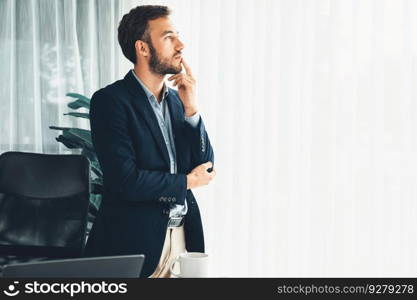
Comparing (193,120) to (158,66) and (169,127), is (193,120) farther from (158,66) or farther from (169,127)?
(158,66)

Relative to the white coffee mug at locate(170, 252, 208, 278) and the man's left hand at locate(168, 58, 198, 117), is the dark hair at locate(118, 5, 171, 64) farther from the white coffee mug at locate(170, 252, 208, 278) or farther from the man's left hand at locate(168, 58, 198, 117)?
the white coffee mug at locate(170, 252, 208, 278)

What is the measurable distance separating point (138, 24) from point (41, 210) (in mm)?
750

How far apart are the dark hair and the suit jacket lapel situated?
0.49 ft

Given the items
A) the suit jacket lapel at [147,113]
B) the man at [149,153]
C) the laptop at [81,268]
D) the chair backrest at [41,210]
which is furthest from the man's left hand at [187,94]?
the laptop at [81,268]

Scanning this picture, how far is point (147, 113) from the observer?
1.74m

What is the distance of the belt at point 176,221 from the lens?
1.77 meters

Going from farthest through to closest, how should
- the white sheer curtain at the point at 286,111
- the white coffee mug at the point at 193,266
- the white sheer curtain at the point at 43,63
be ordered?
the white sheer curtain at the point at 286,111 → the white sheer curtain at the point at 43,63 → the white coffee mug at the point at 193,266

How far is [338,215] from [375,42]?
1.00 m

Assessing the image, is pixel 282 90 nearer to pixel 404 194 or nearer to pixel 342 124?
pixel 342 124


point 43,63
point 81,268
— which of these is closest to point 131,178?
point 81,268

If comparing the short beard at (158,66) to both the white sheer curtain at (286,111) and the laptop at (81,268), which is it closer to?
the laptop at (81,268)

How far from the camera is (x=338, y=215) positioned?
314cm

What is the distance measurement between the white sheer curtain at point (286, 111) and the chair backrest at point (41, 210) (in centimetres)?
102

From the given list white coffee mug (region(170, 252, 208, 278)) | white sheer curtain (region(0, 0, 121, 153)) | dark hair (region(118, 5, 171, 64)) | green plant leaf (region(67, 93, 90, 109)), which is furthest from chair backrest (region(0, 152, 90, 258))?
white sheer curtain (region(0, 0, 121, 153))
